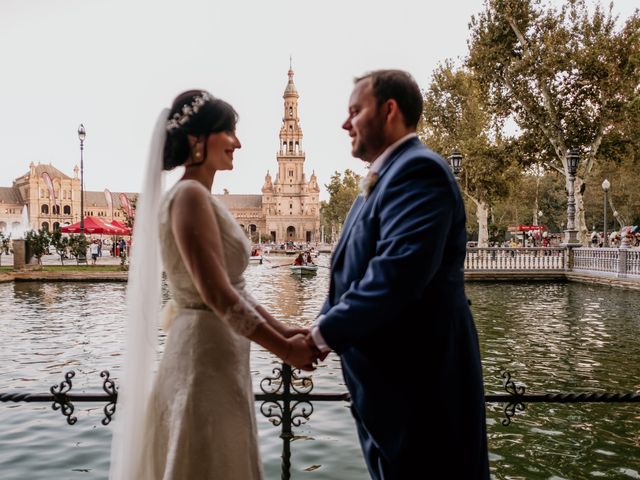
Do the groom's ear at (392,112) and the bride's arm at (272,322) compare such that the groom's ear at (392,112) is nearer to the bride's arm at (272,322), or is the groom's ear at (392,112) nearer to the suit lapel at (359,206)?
the suit lapel at (359,206)

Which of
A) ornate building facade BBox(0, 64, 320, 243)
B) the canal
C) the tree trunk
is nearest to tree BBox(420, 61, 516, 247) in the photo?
the tree trunk

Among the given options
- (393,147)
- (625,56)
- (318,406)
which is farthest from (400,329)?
(625,56)

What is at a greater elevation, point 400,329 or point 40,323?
point 400,329

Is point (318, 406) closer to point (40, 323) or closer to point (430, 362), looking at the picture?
point (430, 362)

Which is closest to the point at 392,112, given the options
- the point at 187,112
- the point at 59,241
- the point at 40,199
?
the point at 187,112

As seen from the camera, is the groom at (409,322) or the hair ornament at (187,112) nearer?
the groom at (409,322)

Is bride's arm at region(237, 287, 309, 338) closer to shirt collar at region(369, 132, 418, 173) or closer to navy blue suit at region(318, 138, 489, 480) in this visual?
navy blue suit at region(318, 138, 489, 480)

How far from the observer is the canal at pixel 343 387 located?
555 centimetres

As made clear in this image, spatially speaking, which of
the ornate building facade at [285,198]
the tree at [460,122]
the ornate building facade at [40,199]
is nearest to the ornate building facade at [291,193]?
the ornate building facade at [285,198]

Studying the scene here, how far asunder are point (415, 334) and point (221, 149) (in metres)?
1.20

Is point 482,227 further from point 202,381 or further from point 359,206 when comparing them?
point 202,381

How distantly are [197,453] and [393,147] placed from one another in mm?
1577

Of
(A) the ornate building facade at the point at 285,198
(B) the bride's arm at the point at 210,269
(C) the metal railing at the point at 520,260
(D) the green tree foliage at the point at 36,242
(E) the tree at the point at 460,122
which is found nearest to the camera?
(B) the bride's arm at the point at 210,269

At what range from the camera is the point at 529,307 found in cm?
1630
